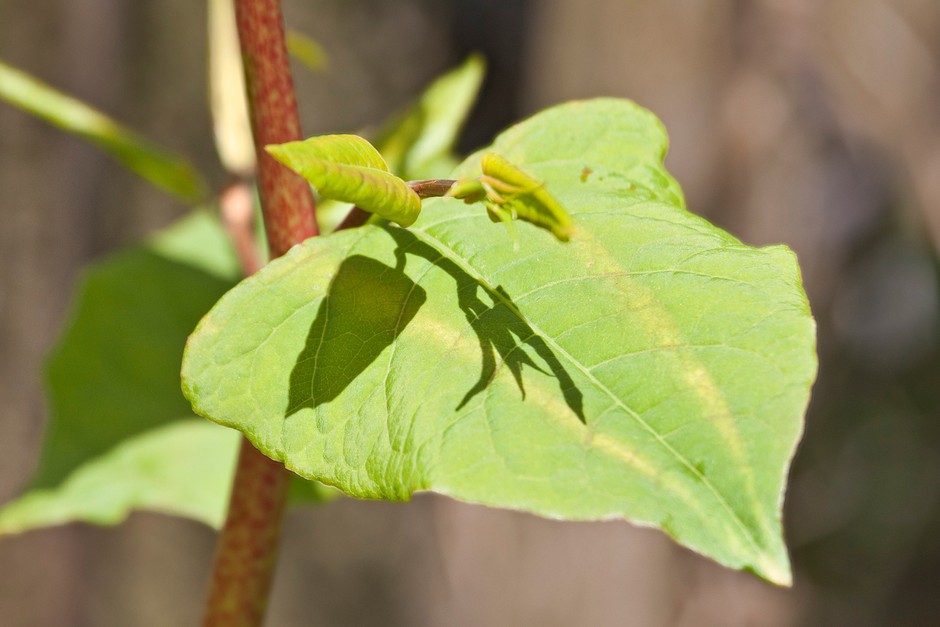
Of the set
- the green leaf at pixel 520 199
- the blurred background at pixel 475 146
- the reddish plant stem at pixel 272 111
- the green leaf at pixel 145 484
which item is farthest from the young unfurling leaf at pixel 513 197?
the blurred background at pixel 475 146

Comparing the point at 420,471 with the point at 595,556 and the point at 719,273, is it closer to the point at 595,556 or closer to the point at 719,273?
the point at 719,273

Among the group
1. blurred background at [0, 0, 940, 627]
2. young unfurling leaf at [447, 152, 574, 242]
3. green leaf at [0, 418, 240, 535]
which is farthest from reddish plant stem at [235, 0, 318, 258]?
blurred background at [0, 0, 940, 627]

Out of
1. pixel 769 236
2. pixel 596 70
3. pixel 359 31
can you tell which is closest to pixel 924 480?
pixel 769 236

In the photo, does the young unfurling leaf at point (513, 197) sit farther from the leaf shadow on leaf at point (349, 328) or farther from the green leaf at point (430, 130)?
the green leaf at point (430, 130)

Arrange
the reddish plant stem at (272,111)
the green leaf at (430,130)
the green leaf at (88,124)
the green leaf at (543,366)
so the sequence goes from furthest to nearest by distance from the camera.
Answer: the green leaf at (430,130)
the green leaf at (88,124)
the reddish plant stem at (272,111)
the green leaf at (543,366)

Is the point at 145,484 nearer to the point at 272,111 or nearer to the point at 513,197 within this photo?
the point at 272,111

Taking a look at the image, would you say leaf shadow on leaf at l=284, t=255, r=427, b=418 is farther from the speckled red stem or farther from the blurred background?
the blurred background
